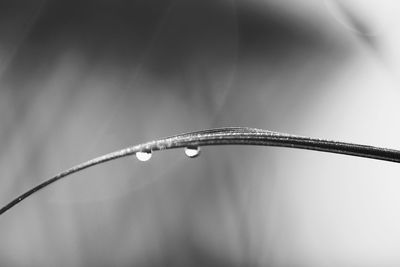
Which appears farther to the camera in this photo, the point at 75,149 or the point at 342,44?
the point at 342,44

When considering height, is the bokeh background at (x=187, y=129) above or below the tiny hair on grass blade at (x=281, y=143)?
above

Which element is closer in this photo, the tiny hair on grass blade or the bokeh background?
the tiny hair on grass blade

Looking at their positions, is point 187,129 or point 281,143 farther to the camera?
point 187,129

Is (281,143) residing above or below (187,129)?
below

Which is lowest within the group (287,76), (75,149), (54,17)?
(75,149)

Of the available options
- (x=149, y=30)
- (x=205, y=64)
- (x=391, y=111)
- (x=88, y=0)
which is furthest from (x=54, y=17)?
(x=391, y=111)

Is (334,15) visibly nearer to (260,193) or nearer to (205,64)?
(205,64)

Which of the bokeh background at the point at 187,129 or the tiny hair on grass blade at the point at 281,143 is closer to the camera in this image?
the tiny hair on grass blade at the point at 281,143

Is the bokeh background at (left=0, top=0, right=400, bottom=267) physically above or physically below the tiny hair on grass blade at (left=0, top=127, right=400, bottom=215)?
above
